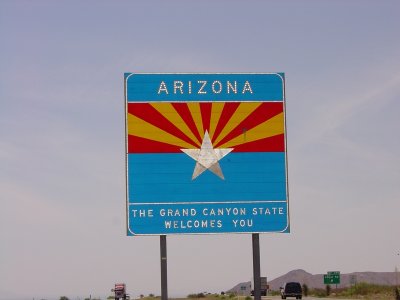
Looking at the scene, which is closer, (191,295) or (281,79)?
(281,79)

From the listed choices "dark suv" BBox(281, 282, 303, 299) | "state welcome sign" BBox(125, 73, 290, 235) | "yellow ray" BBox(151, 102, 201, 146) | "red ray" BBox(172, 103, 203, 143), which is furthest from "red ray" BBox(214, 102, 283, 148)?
"dark suv" BBox(281, 282, 303, 299)

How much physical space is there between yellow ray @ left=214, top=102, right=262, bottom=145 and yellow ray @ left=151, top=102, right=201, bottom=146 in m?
0.59

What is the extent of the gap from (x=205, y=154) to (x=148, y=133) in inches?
51.5

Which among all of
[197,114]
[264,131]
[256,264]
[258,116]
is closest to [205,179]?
[197,114]

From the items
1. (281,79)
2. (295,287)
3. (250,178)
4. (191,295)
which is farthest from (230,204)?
(191,295)

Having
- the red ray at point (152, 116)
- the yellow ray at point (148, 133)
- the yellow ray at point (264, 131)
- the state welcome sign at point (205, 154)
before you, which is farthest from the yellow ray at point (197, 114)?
the yellow ray at point (264, 131)

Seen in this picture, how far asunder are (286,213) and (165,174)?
275 centimetres

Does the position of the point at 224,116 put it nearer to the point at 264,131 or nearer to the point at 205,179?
the point at 264,131

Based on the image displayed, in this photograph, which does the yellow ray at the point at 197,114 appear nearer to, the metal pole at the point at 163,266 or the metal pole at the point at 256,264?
the metal pole at the point at 163,266

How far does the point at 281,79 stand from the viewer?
683 inches

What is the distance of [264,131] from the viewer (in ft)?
56.7

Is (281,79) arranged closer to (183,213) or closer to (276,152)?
(276,152)

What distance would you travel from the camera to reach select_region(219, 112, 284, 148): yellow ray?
56.3ft

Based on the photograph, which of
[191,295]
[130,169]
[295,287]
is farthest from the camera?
[191,295]
